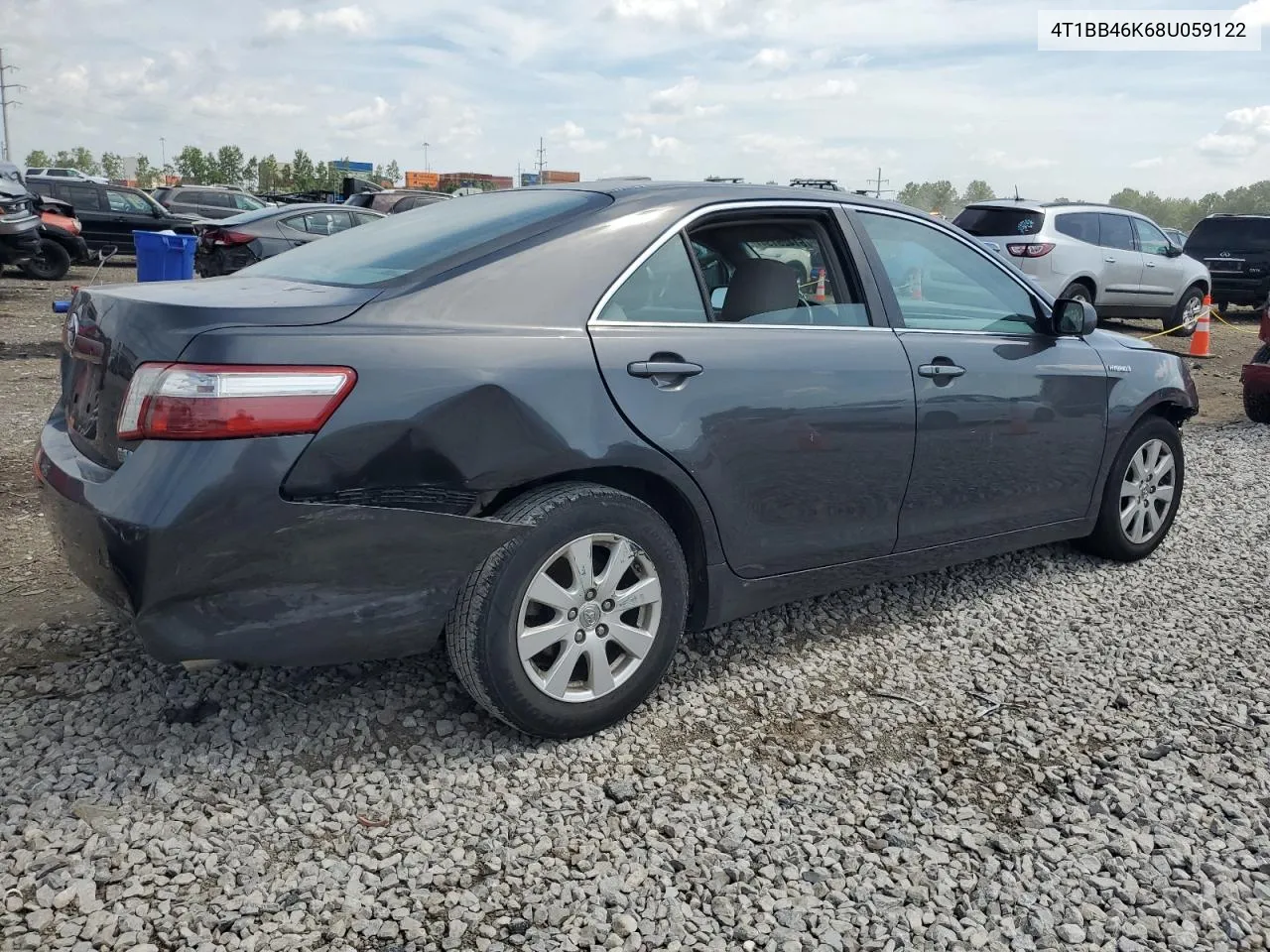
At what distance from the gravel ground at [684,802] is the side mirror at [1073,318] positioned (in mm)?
1205

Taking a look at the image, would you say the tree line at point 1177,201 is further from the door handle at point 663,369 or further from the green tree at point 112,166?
the door handle at point 663,369

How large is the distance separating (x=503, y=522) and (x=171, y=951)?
121cm

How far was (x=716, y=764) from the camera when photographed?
3.04 meters

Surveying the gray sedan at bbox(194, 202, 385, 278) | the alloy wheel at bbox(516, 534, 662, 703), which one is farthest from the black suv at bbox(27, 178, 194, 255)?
the alloy wheel at bbox(516, 534, 662, 703)

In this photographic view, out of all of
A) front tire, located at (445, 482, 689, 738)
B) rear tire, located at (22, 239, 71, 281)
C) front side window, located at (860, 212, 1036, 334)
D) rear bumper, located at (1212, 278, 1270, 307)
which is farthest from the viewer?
rear bumper, located at (1212, 278, 1270, 307)

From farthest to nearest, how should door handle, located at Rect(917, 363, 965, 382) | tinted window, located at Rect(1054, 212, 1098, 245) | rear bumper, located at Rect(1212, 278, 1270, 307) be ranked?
1. rear bumper, located at Rect(1212, 278, 1270, 307)
2. tinted window, located at Rect(1054, 212, 1098, 245)
3. door handle, located at Rect(917, 363, 965, 382)

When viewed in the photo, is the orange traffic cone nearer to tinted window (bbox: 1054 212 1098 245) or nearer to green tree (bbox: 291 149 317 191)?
tinted window (bbox: 1054 212 1098 245)

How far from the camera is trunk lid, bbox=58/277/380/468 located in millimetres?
2586

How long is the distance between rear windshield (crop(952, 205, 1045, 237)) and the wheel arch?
1071 cm

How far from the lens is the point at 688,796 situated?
2.86 meters

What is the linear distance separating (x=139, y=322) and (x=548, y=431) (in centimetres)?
105

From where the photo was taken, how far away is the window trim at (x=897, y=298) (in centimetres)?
379

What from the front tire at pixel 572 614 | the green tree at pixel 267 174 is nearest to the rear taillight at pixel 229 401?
the front tire at pixel 572 614

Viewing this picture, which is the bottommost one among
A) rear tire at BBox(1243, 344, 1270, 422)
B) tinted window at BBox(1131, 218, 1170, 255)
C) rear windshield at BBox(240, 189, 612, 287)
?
rear tire at BBox(1243, 344, 1270, 422)
